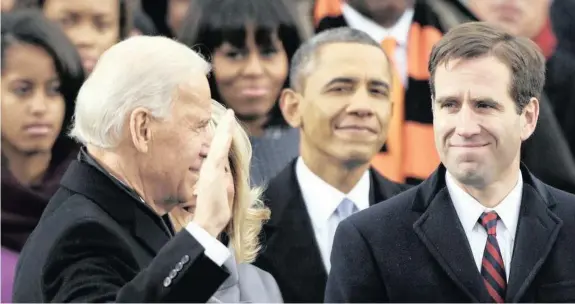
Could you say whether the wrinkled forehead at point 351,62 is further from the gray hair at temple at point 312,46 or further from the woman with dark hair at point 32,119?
the woman with dark hair at point 32,119

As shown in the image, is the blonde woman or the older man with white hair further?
the blonde woman

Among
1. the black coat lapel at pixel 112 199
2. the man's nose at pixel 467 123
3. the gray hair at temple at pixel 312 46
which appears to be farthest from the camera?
the gray hair at temple at pixel 312 46

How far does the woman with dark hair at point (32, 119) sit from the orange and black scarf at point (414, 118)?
813 mm

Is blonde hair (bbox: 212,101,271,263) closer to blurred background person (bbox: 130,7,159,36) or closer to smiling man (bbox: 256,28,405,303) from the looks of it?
smiling man (bbox: 256,28,405,303)

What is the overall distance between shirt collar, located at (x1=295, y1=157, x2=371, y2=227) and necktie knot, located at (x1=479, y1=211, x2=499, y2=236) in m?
0.56

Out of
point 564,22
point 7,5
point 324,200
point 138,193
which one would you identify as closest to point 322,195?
point 324,200

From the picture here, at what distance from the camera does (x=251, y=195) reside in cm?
310

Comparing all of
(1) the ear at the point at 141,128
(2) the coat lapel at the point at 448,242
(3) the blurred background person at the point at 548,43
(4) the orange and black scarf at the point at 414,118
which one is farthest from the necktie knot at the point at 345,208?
(1) the ear at the point at 141,128

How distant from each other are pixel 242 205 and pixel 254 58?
69 cm

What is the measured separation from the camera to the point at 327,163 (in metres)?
3.39

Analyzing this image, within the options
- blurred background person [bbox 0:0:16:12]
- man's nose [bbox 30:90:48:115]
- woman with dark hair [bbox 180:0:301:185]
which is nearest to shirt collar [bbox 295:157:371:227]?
woman with dark hair [bbox 180:0:301:185]

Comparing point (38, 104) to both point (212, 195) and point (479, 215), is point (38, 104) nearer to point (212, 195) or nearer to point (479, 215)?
point (212, 195)

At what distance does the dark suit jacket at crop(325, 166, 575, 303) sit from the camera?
283cm

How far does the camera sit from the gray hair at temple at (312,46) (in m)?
3.45
